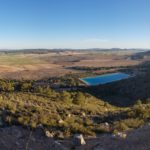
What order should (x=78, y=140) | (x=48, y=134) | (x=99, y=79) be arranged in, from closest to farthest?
(x=78, y=140) < (x=48, y=134) < (x=99, y=79)

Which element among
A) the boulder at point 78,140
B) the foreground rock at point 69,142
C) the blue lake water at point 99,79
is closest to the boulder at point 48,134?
the foreground rock at point 69,142

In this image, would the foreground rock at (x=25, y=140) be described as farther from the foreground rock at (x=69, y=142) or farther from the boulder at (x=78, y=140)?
the boulder at (x=78, y=140)

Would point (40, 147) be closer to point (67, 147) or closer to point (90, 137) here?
point (67, 147)

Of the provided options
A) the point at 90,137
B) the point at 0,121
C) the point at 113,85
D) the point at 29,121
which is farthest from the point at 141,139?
the point at 113,85

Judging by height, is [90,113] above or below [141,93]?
above

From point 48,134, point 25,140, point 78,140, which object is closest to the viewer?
point 78,140

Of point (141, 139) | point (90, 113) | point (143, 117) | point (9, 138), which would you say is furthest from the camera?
point (90, 113)

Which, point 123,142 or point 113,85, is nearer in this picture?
point 123,142

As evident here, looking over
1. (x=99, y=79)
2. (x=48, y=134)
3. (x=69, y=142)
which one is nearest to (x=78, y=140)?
(x=69, y=142)

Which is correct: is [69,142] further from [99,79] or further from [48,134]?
[99,79]

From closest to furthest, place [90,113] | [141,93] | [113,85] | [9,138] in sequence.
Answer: [9,138] < [90,113] < [141,93] < [113,85]

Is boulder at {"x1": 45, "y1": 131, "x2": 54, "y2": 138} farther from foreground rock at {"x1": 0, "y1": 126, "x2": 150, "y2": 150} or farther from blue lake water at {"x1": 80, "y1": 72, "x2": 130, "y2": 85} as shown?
blue lake water at {"x1": 80, "y1": 72, "x2": 130, "y2": 85}
